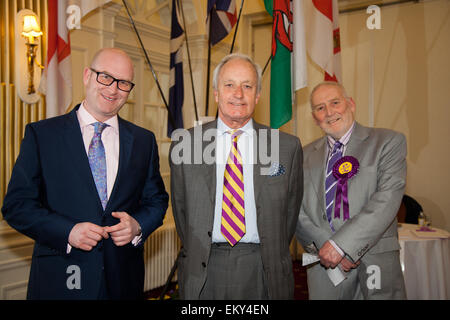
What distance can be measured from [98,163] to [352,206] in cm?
140

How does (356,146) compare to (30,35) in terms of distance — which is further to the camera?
(30,35)

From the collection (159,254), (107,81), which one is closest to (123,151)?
(107,81)

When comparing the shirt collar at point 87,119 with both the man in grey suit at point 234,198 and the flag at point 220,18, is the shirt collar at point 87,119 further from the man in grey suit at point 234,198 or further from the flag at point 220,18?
the flag at point 220,18

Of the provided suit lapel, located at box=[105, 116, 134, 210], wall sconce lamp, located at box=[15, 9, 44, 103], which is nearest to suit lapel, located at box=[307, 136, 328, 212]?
suit lapel, located at box=[105, 116, 134, 210]

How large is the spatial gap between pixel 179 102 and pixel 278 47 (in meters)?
1.20

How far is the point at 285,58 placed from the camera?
10.5 ft

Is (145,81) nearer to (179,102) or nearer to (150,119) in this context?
(150,119)

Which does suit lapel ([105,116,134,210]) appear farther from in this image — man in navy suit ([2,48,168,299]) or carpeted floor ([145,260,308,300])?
carpeted floor ([145,260,308,300])

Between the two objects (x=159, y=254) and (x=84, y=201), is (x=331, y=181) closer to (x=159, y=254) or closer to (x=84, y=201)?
(x=84, y=201)

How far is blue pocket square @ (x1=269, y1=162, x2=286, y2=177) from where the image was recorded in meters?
1.99

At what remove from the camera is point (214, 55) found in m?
5.95

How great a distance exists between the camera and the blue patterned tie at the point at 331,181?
7.34 feet

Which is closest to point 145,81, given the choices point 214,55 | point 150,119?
point 150,119

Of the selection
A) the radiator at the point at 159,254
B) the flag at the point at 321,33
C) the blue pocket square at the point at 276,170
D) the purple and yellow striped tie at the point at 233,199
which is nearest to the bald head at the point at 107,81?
the purple and yellow striped tie at the point at 233,199
